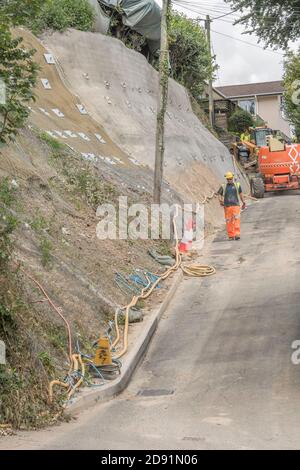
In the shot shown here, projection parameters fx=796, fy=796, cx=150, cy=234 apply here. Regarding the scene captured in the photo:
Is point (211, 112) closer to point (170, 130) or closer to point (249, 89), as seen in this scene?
point (170, 130)

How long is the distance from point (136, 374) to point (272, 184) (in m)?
22.2

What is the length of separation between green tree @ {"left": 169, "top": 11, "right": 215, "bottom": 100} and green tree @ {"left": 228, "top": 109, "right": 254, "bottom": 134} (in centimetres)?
661

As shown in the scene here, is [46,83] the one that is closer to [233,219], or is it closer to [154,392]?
[233,219]

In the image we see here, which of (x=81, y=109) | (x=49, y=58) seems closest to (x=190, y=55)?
(x=49, y=58)

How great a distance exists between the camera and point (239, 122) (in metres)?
48.8

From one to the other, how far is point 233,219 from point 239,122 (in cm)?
2735

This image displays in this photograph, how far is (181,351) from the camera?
13289mm

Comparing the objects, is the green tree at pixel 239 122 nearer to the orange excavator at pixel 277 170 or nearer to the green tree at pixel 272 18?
the orange excavator at pixel 277 170

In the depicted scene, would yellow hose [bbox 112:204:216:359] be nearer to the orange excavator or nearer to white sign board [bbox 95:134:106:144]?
white sign board [bbox 95:134:106:144]

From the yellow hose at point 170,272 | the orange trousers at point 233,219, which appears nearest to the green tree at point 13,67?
the yellow hose at point 170,272

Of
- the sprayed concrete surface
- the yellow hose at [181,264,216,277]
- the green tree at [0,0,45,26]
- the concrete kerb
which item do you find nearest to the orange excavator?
the sprayed concrete surface

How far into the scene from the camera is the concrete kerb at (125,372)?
10.4 m

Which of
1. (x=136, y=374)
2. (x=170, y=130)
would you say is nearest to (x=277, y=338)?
(x=136, y=374)

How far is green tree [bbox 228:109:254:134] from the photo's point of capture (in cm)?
4875
